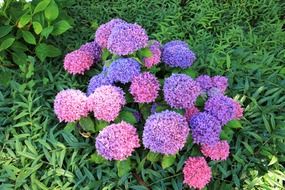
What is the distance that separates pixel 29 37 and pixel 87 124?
0.89 metres

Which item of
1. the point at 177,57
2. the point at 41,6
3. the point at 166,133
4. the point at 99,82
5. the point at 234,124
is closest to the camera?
the point at 166,133

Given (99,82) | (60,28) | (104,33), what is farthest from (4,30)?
(99,82)

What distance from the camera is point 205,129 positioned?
205cm

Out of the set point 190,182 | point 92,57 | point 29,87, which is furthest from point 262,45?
point 29,87

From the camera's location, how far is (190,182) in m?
1.99

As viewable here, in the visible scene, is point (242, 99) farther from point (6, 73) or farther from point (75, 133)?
point (6, 73)

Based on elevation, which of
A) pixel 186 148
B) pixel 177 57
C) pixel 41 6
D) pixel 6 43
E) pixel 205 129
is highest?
pixel 41 6

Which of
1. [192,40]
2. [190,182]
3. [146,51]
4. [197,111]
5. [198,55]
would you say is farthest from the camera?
[192,40]

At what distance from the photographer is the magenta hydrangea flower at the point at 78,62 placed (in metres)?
2.54

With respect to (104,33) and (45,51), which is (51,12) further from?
(104,33)

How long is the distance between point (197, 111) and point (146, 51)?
45 centimetres

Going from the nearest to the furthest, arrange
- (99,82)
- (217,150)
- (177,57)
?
(217,150) → (99,82) → (177,57)

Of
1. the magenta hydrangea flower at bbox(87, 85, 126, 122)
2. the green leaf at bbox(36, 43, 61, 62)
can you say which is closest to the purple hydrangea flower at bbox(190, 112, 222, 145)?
the magenta hydrangea flower at bbox(87, 85, 126, 122)

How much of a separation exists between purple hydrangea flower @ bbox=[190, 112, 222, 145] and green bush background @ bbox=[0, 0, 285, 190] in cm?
13
